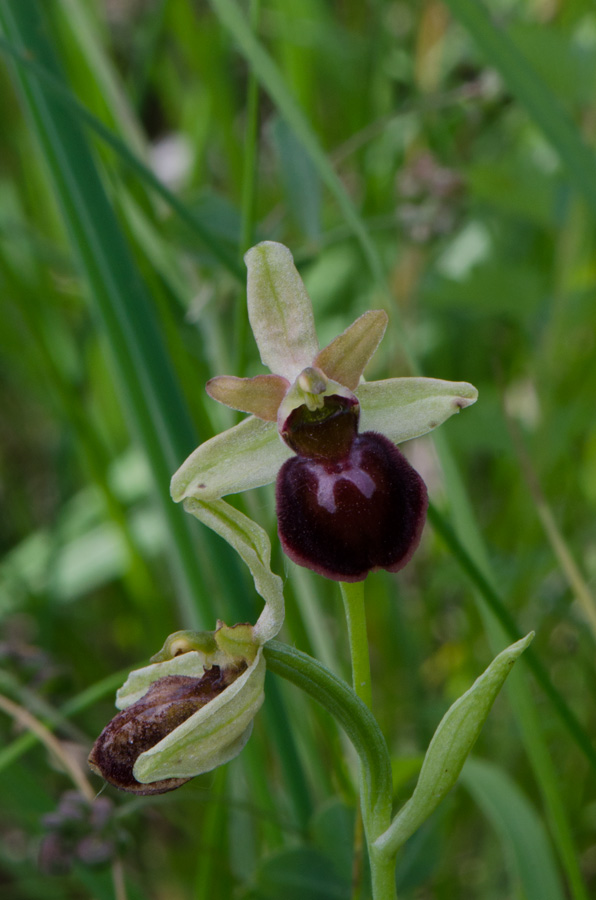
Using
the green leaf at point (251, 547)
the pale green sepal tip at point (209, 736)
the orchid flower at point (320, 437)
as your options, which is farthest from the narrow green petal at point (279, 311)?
the pale green sepal tip at point (209, 736)

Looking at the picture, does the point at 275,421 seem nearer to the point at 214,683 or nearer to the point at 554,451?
the point at 214,683

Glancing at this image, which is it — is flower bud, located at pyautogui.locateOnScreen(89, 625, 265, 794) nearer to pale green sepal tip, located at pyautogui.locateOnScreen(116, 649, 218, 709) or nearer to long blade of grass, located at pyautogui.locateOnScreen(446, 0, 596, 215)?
pale green sepal tip, located at pyautogui.locateOnScreen(116, 649, 218, 709)

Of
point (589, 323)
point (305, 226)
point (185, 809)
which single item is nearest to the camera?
point (305, 226)

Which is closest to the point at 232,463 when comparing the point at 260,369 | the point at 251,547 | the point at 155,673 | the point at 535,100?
the point at 251,547

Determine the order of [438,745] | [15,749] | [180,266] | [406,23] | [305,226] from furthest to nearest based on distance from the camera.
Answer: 1. [406,23]
2. [180,266]
3. [305,226]
4. [15,749]
5. [438,745]

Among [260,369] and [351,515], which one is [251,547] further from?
[260,369]

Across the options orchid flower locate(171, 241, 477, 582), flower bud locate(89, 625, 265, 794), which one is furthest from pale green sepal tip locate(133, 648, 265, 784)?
orchid flower locate(171, 241, 477, 582)

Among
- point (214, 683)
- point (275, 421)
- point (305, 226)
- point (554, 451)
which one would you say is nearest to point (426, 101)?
point (305, 226)
